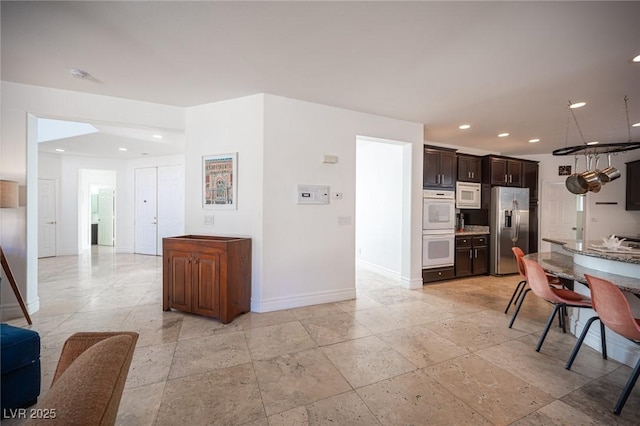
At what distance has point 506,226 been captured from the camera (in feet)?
16.8

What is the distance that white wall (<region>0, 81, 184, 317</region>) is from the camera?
9.61ft

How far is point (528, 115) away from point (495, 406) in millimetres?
3802

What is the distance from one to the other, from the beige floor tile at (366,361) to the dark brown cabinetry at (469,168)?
3853 mm

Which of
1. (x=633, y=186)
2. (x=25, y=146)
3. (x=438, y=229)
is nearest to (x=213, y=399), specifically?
(x=25, y=146)

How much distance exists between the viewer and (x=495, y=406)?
173cm

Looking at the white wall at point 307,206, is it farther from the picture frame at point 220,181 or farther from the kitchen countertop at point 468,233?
the kitchen countertop at point 468,233

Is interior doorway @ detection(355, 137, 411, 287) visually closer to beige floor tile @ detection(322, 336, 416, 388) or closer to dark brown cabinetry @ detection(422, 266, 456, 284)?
dark brown cabinetry @ detection(422, 266, 456, 284)

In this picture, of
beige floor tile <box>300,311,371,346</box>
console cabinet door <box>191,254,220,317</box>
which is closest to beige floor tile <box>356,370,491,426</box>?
beige floor tile <box>300,311,371,346</box>

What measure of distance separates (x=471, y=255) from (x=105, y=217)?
10.3m

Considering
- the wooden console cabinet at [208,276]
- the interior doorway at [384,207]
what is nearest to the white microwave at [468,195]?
the interior doorway at [384,207]

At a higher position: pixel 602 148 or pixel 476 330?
pixel 602 148

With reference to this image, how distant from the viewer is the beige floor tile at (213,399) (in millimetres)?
1602

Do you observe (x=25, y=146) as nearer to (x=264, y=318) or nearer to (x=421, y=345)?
(x=264, y=318)

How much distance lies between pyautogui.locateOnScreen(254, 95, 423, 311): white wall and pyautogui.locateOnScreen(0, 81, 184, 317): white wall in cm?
223
